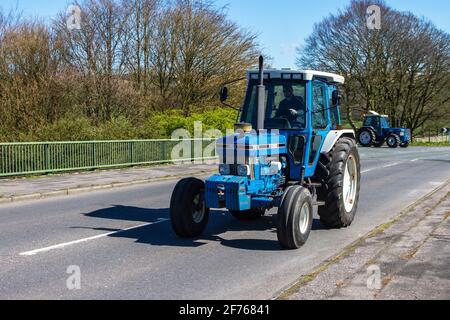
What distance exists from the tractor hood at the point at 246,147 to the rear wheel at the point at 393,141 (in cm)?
3719

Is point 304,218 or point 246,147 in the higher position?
point 246,147

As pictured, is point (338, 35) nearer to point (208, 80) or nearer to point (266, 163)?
point (208, 80)

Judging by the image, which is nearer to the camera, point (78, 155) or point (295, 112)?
point (295, 112)

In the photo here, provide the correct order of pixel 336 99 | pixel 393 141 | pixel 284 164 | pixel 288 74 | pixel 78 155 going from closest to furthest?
pixel 284 164 < pixel 288 74 < pixel 336 99 < pixel 78 155 < pixel 393 141

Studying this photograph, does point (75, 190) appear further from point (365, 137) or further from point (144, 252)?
point (365, 137)

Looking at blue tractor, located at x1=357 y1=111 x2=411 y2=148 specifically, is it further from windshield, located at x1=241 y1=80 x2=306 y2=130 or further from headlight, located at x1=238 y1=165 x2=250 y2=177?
headlight, located at x1=238 y1=165 x2=250 y2=177

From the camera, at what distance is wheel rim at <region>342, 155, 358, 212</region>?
977 centimetres

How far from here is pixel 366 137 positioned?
4403cm

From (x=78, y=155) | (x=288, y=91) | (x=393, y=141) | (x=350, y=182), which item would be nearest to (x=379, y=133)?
(x=393, y=141)

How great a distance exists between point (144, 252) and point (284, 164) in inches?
103

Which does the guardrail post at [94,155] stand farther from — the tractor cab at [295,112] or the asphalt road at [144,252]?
the tractor cab at [295,112]

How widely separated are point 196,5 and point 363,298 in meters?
29.2

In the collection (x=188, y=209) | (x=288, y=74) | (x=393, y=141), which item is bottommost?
(x=188, y=209)

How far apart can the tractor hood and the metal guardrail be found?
989 centimetres
